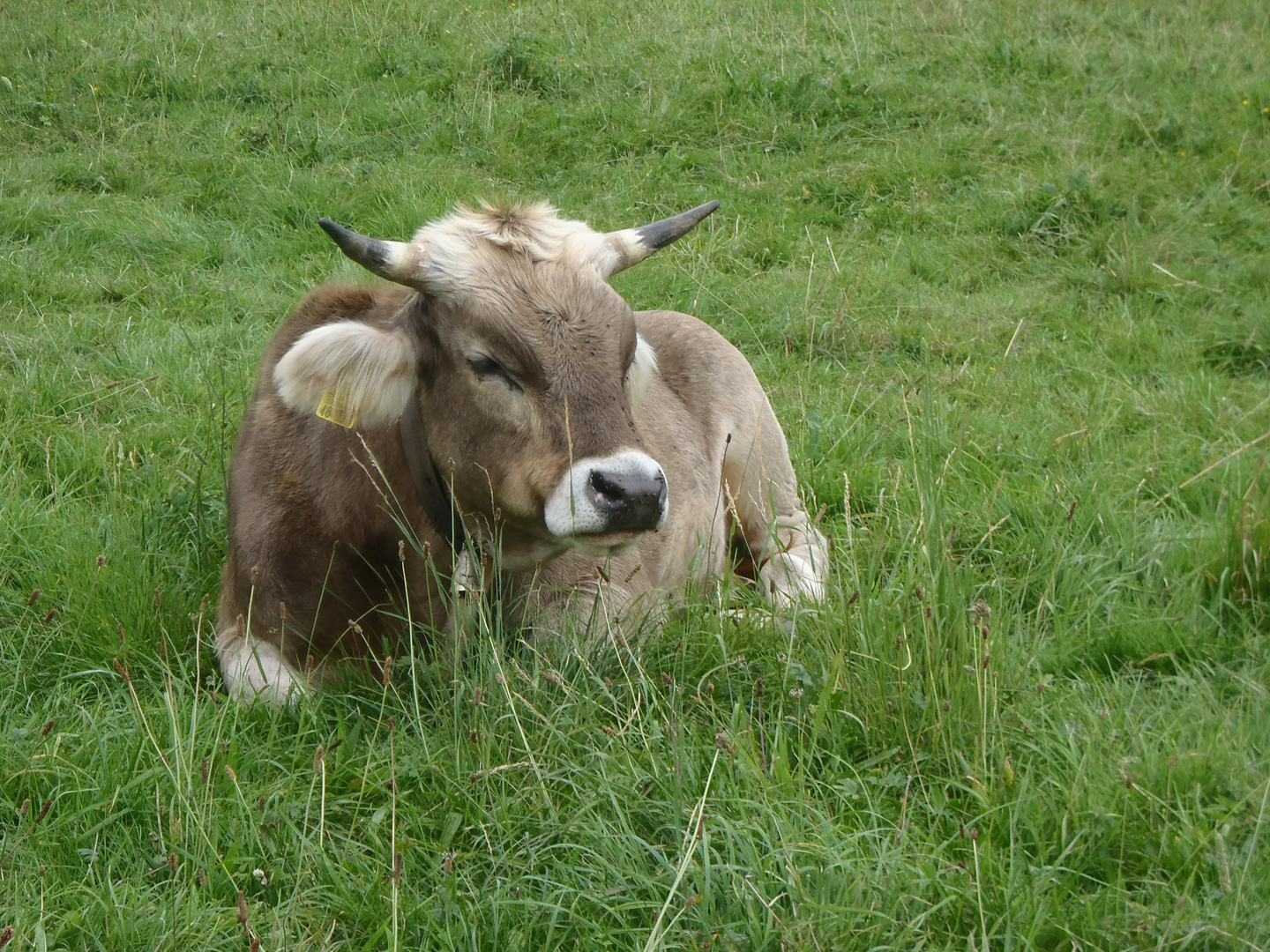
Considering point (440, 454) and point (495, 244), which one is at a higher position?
point (495, 244)

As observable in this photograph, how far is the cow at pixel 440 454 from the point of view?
3.33m

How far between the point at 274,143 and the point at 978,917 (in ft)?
26.6

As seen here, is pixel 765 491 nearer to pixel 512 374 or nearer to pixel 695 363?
pixel 695 363

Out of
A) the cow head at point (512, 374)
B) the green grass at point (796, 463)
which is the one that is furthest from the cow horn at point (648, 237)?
the green grass at point (796, 463)

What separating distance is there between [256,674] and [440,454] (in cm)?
90

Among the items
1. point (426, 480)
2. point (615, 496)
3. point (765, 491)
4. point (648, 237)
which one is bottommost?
point (765, 491)

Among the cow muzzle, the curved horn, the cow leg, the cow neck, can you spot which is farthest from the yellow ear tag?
the cow leg

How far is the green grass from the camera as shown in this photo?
2572 mm

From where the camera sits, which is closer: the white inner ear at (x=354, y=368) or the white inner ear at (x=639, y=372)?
the white inner ear at (x=354, y=368)

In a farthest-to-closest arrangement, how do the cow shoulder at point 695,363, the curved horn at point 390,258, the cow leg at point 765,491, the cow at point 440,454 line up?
the cow shoulder at point 695,363 → the cow leg at point 765,491 → the curved horn at point 390,258 → the cow at point 440,454

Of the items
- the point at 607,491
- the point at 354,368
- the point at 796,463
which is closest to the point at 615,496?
the point at 607,491

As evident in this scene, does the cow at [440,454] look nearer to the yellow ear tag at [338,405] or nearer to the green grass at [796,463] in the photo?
the yellow ear tag at [338,405]

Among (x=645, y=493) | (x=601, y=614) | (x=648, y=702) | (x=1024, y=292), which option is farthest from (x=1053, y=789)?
(x=1024, y=292)

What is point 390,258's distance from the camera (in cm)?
349
